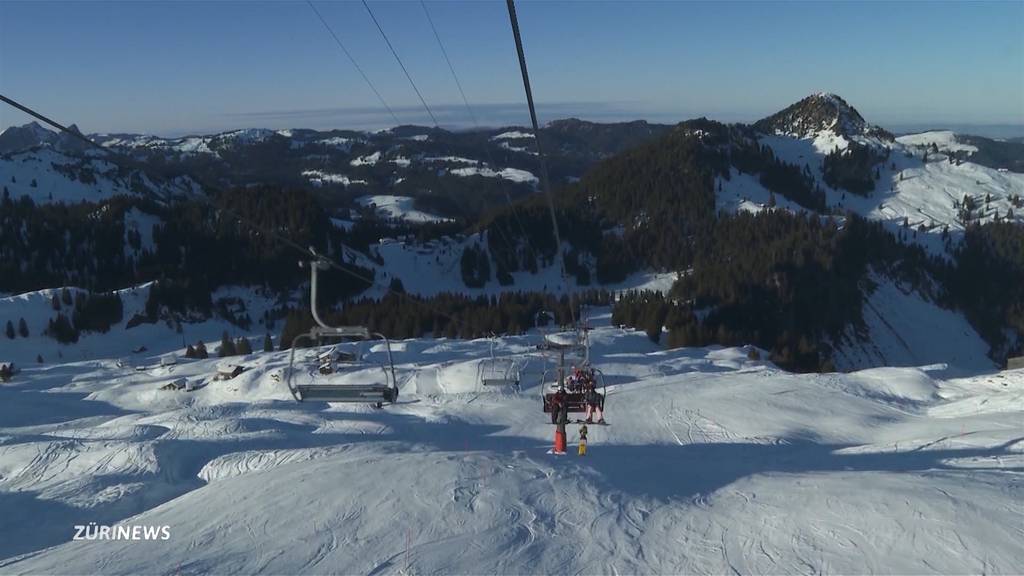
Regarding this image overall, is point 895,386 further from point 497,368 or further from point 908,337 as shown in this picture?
point 908,337

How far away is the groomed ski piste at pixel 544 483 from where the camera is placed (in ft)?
47.9

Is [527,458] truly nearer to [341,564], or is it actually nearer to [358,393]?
[341,564]

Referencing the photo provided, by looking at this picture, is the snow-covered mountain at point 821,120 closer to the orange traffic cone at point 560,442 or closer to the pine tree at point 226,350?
the pine tree at point 226,350

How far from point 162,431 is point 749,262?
71.0 m

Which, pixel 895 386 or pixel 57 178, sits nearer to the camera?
pixel 895 386

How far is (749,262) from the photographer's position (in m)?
83.9

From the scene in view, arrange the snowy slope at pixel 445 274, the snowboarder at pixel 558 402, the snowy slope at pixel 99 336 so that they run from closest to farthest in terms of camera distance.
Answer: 1. the snowboarder at pixel 558 402
2. the snowy slope at pixel 99 336
3. the snowy slope at pixel 445 274

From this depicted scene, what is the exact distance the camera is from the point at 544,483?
18828 mm

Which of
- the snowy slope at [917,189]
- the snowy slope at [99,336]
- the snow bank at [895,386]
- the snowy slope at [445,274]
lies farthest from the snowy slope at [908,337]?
the snowy slope at [99,336]

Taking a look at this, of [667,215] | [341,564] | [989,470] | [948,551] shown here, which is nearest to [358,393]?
[341,564]

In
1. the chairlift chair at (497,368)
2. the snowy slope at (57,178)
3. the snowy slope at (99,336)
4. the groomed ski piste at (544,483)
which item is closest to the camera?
the groomed ski piste at (544,483)

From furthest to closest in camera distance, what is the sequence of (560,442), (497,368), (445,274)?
1. (445,274)
2. (497,368)
3. (560,442)

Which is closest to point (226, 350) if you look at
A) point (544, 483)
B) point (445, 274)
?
point (445, 274)

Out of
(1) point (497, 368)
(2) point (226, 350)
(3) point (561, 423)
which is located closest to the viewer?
(3) point (561, 423)
